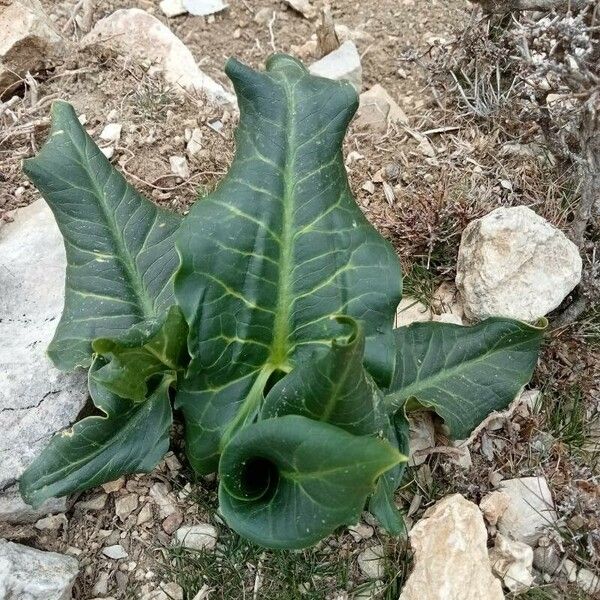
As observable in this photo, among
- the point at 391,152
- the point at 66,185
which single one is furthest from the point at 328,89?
the point at 391,152

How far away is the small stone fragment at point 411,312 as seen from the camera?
2.00m

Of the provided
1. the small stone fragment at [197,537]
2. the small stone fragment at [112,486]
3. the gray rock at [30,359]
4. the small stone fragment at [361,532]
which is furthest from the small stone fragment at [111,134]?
the small stone fragment at [361,532]

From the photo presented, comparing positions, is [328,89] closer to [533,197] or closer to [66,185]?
[66,185]

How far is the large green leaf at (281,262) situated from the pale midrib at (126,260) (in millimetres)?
251

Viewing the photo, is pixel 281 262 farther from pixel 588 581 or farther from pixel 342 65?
pixel 342 65

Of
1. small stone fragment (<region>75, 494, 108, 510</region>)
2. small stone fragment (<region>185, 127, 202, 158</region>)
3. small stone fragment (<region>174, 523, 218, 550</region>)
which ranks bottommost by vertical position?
small stone fragment (<region>174, 523, 218, 550</region>)

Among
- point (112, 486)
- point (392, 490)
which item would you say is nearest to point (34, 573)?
point (112, 486)

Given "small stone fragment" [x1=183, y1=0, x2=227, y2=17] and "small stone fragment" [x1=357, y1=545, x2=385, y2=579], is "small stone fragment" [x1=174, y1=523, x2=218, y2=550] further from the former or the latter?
"small stone fragment" [x1=183, y1=0, x2=227, y2=17]

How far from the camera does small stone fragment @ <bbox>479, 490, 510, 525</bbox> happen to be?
5.75 feet

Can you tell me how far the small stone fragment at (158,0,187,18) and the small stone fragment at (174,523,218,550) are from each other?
182cm

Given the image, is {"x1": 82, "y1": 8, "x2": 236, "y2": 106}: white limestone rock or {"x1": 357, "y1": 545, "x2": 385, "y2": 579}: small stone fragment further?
{"x1": 82, "y1": 8, "x2": 236, "y2": 106}: white limestone rock

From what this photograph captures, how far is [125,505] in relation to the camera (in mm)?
1718

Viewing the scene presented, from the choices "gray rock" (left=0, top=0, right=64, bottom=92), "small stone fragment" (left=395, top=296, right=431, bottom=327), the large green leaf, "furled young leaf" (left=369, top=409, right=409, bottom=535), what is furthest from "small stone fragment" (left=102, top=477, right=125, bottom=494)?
"gray rock" (left=0, top=0, right=64, bottom=92)

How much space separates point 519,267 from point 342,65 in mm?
963
